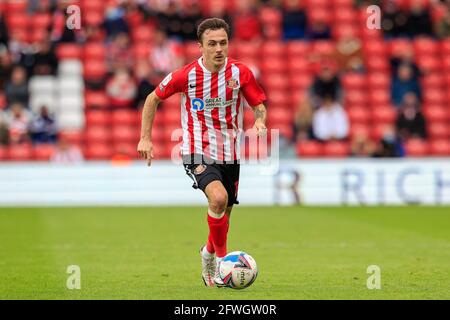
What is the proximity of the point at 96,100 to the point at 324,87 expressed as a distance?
4.87m

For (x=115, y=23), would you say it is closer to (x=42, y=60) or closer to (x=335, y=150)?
(x=42, y=60)

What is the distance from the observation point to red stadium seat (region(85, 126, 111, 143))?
22.6 metres

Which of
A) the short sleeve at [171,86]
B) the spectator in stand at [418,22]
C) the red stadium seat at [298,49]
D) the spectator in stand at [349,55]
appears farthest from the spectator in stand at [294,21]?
the short sleeve at [171,86]

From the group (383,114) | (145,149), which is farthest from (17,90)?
(145,149)

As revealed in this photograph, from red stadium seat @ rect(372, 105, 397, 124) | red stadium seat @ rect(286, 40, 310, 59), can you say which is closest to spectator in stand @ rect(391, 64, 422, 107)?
red stadium seat @ rect(372, 105, 397, 124)

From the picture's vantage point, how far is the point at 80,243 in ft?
43.2

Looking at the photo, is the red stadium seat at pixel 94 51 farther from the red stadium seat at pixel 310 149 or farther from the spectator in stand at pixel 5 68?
the red stadium seat at pixel 310 149

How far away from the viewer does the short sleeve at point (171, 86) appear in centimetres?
912

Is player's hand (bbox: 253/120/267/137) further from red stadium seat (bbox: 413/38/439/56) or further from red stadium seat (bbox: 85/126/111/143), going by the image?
red stadium seat (bbox: 413/38/439/56)

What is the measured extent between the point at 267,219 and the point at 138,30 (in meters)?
8.76

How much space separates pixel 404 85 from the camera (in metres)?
23.5

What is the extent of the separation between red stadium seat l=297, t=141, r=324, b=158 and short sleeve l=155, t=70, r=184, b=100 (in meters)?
13.1
